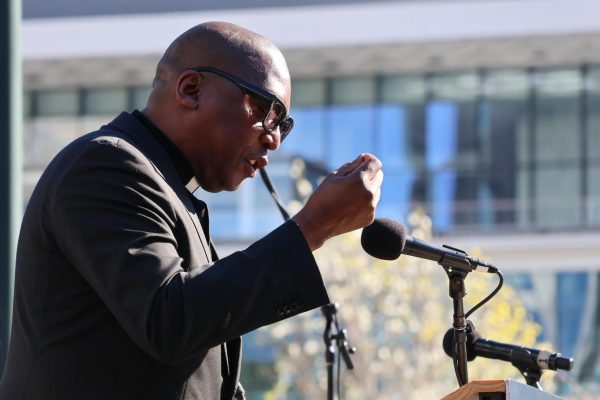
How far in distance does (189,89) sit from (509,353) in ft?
4.21

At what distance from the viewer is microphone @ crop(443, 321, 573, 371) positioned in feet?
10.8

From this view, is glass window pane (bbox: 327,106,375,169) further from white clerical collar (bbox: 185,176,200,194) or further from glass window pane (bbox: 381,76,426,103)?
white clerical collar (bbox: 185,176,200,194)

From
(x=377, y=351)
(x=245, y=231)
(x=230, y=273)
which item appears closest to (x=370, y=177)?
(x=230, y=273)

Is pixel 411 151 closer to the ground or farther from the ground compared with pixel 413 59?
closer to the ground

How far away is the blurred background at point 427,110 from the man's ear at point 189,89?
72.6 feet

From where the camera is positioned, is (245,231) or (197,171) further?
(245,231)

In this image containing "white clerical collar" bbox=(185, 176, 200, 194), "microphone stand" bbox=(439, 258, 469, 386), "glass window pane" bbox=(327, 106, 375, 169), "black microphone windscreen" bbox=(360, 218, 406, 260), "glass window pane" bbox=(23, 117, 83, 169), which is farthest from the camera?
"glass window pane" bbox=(23, 117, 83, 169)

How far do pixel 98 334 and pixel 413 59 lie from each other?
28045mm

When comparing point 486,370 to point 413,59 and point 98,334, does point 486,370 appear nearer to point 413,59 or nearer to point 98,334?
point 413,59

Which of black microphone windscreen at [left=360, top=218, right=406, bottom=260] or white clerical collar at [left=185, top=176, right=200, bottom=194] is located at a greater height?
white clerical collar at [left=185, top=176, right=200, bottom=194]

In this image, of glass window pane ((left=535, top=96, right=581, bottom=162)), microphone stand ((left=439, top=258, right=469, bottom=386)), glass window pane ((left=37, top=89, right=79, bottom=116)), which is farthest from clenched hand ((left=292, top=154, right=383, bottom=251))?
glass window pane ((left=37, top=89, right=79, bottom=116))

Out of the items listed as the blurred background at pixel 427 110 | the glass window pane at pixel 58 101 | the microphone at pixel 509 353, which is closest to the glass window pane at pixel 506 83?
the blurred background at pixel 427 110

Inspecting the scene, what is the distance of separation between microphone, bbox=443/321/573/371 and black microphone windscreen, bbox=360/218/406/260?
40cm

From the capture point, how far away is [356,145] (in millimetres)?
30438
